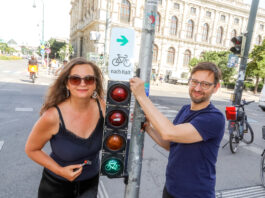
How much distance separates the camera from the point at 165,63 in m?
44.1

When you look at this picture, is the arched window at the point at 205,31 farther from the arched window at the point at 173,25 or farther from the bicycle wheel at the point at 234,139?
the bicycle wheel at the point at 234,139

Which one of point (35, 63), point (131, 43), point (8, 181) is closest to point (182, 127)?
point (131, 43)

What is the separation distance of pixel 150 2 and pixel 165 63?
1710 inches

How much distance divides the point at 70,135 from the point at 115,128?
44 centimetres

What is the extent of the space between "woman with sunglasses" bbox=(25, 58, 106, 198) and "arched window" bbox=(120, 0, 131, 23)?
3952 cm

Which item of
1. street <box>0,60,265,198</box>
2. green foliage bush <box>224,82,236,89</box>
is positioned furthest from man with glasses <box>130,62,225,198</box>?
green foliage bush <box>224,82,236,89</box>

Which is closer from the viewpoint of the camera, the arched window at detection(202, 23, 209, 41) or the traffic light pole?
the traffic light pole

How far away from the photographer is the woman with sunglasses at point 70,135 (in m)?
1.71

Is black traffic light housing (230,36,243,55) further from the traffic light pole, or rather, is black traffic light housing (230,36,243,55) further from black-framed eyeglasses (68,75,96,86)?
black-framed eyeglasses (68,75,96,86)

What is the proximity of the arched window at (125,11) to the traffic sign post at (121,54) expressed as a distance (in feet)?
130

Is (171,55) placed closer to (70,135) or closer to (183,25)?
(183,25)

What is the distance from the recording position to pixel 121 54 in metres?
1.59

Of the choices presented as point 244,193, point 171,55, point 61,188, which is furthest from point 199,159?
point 171,55

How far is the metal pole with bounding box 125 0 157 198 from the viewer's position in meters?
1.75
